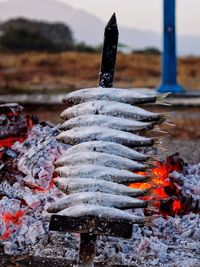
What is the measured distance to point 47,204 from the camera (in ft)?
19.1

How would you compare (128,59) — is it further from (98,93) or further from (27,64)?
(98,93)

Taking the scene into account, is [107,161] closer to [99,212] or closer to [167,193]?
[99,212]

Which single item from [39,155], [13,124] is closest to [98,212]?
Result: [39,155]

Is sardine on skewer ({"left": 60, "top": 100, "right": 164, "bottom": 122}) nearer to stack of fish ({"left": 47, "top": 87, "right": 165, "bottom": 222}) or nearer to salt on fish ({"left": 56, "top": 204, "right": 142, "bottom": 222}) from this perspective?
stack of fish ({"left": 47, "top": 87, "right": 165, "bottom": 222})

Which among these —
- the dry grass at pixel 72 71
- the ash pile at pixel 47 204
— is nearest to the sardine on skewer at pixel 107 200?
the ash pile at pixel 47 204

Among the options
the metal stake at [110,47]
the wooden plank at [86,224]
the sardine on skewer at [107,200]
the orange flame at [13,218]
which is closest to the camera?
the wooden plank at [86,224]

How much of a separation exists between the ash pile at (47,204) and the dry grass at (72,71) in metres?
12.0

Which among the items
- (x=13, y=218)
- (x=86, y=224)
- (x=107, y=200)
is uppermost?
(x=107, y=200)

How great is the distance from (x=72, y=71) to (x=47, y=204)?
72.3ft

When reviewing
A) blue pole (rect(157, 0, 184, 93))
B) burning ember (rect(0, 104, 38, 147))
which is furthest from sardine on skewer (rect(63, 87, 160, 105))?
blue pole (rect(157, 0, 184, 93))

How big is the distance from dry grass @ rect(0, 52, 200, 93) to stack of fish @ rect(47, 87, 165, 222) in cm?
1402

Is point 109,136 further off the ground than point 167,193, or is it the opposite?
point 109,136

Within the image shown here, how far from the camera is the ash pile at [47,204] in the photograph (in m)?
5.38

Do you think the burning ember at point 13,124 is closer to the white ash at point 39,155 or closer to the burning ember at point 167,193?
the white ash at point 39,155
